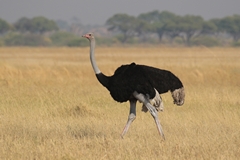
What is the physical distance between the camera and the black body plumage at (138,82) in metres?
7.29

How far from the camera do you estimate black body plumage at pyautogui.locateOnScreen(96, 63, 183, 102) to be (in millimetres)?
7285

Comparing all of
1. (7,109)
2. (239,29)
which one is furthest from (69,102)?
(239,29)

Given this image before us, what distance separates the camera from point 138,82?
729cm

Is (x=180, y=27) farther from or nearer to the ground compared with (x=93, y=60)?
nearer to the ground

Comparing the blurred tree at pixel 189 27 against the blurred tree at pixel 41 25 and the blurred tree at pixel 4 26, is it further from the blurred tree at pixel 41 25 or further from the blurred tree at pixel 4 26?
the blurred tree at pixel 4 26

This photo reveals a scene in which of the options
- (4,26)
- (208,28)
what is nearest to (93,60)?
(208,28)

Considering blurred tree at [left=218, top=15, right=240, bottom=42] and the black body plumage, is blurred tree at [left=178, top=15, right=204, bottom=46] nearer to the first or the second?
blurred tree at [left=218, top=15, right=240, bottom=42]

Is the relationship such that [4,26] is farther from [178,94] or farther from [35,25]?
[178,94]

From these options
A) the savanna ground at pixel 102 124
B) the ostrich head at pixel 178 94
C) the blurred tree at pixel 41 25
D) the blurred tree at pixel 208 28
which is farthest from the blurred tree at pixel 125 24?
the ostrich head at pixel 178 94

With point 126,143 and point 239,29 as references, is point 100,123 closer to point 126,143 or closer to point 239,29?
point 126,143

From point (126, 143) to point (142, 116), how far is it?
223cm

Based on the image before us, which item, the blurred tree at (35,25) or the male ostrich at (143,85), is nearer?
the male ostrich at (143,85)

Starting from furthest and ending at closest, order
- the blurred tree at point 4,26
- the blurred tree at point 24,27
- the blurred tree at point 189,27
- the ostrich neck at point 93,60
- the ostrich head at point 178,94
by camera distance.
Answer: the blurred tree at point 24,27
the blurred tree at point 4,26
the blurred tree at point 189,27
the ostrich neck at point 93,60
the ostrich head at point 178,94

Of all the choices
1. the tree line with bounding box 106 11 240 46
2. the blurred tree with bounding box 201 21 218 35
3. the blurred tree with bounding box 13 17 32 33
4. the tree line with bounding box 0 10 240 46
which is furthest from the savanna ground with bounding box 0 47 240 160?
the blurred tree with bounding box 13 17 32 33
